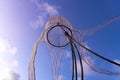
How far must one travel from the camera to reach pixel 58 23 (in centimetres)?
3231

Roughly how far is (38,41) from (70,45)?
13.6 ft

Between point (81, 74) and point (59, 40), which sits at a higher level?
point (59, 40)

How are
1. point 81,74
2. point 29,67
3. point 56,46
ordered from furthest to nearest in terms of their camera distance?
point 56,46
point 29,67
point 81,74

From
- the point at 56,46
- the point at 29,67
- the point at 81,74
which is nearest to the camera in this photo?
the point at 81,74

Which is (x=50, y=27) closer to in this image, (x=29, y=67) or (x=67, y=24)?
(x=67, y=24)

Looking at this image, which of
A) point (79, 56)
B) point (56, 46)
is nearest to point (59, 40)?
point (56, 46)

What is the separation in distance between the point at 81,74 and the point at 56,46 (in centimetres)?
607

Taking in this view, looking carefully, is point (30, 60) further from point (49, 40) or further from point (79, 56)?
point (79, 56)

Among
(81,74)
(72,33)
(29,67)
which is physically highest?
(72,33)

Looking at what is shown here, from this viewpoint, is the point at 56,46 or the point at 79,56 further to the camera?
the point at 56,46

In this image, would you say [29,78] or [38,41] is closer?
[29,78]

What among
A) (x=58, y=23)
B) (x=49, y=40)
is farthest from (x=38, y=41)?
(x=58, y=23)

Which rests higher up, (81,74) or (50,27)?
(50,27)

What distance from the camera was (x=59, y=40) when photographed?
3241 cm
